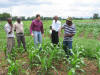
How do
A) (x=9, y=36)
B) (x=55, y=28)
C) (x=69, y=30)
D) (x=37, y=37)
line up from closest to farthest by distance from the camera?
(x=69, y=30) → (x=9, y=36) → (x=37, y=37) → (x=55, y=28)

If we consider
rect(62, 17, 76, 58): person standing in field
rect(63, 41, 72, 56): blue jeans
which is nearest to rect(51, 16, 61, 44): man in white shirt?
rect(63, 41, 72, 56): blue jeans

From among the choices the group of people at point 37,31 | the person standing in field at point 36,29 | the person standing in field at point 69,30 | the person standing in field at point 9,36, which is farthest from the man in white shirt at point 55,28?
the person standing in field at point 9,36

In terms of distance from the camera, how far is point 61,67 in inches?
170

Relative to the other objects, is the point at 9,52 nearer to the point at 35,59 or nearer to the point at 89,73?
the point at 35,59

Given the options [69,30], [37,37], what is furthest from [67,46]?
[37,37]

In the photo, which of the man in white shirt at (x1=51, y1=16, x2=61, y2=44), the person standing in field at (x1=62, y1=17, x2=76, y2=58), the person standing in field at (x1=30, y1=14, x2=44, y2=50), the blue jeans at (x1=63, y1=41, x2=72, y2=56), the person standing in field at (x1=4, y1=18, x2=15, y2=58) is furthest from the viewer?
the man in white shirt at (x1=51, y1=16, x2=61, y2=44)

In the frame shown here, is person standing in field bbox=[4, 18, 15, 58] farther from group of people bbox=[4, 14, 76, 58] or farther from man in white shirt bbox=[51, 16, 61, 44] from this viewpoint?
man in white shirt bbox=[51, 16, 61, 44]

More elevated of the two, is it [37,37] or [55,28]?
[55,28]

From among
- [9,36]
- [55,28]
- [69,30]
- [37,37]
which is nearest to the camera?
[69,30]

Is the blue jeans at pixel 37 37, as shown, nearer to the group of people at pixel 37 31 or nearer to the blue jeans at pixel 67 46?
the group of people at pixel 37 31

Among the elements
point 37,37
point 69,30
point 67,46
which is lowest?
point 67,46

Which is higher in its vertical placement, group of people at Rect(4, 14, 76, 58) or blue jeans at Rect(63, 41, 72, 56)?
group of people at Rect(4, 14, 76, 58)

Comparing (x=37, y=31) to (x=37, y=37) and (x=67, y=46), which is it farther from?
(x=67, y=46)

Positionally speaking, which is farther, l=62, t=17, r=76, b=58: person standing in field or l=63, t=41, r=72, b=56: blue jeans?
l=63, t=41, r=72, b=56: blue jeans
